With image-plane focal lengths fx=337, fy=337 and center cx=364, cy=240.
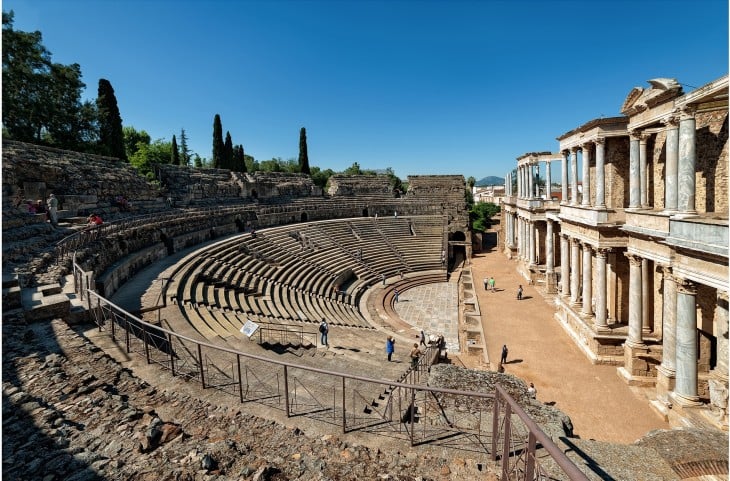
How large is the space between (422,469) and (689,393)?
995 centimetres

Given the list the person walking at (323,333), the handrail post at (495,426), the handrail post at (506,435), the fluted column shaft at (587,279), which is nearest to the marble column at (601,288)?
the fluted column shaft at (587,279)

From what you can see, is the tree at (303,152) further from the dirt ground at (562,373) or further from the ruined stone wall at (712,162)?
the ruined stone wall at (712,162)

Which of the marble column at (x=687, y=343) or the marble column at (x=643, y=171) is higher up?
the marble column at (x=643, y=171)

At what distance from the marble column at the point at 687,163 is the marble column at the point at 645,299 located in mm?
3858

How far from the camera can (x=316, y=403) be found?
19.8 ft

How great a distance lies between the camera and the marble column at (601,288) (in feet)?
45.6

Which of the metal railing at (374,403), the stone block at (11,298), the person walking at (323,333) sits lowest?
the person walking at (323,333)

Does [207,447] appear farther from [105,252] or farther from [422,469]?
[105,252]

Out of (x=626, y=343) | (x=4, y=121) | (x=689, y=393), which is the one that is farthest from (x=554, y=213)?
(x=4, y=121)

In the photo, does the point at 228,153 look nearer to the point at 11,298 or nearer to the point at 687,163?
the point at 11,298


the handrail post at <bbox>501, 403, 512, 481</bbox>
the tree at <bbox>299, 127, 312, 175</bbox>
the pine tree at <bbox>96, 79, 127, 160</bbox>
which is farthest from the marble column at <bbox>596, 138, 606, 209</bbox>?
the tree at <bbox>299, 127, 312, 175</bbox>

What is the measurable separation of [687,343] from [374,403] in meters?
8.98

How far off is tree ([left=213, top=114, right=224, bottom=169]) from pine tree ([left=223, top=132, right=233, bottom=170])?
0.62 m

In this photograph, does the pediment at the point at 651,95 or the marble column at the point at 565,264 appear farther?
the marble column at the point at 565,264
